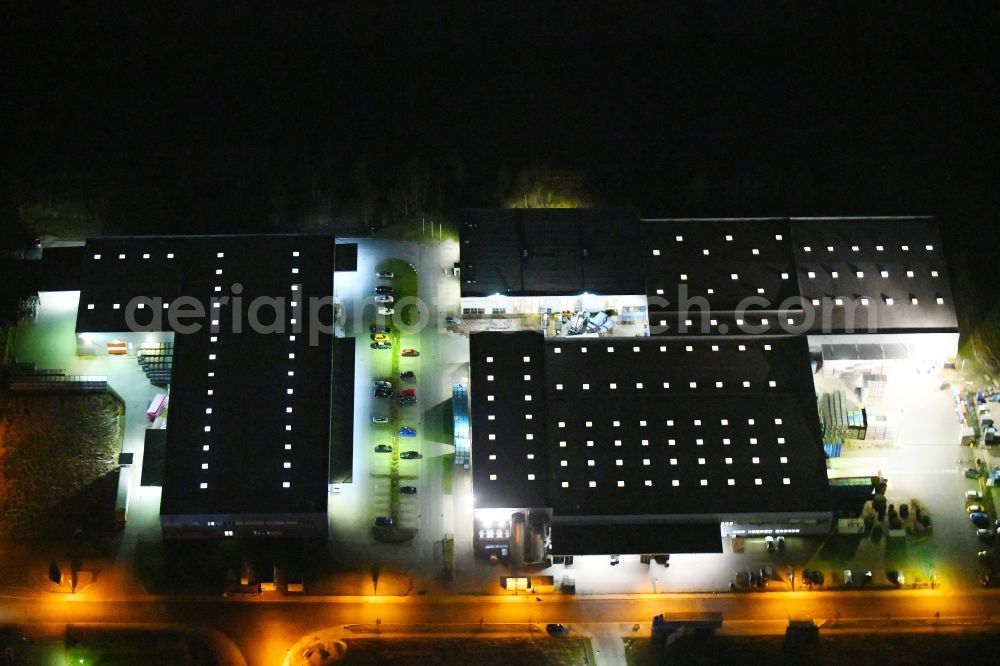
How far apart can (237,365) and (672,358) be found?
141 ft

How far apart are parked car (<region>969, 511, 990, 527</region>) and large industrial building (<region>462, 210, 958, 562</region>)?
15.6 meters

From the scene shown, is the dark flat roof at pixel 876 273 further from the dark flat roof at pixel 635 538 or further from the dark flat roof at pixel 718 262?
the dark flat roof at pixel 635 538

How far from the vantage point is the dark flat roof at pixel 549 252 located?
98562 millimetres

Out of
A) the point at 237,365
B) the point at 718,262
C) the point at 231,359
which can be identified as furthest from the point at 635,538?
the point at 231,359

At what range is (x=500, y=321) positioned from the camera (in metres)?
101

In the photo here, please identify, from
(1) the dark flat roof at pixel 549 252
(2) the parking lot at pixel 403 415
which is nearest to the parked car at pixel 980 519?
(1) the dark flat roof at pixel 549 252

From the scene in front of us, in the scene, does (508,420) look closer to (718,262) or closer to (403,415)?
(403,415)

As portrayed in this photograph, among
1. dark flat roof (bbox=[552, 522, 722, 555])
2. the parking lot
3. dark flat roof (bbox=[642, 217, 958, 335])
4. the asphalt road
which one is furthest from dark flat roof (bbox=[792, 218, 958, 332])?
the parking lot

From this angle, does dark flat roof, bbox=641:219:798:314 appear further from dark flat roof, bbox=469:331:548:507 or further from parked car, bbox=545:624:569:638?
parked car, bbox=545:624:569:638

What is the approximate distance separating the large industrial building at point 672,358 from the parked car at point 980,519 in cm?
1559

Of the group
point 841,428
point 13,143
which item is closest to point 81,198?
point 13,143

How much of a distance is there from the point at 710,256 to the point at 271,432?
161 ft

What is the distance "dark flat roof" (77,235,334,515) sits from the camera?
86812 millimetres

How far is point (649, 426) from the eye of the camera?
91.1m
